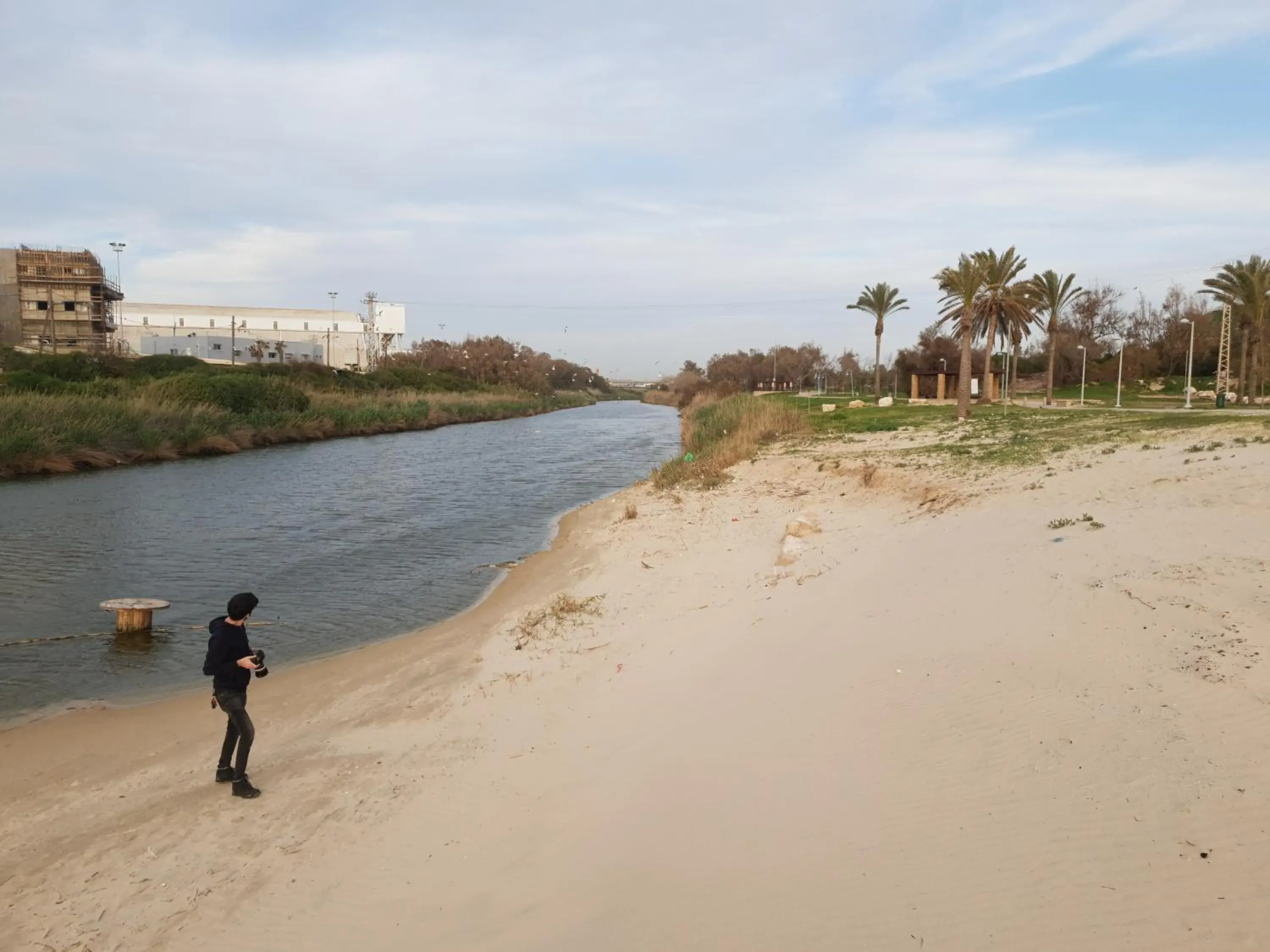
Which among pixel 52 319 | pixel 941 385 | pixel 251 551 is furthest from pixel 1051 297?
pixel 52 319

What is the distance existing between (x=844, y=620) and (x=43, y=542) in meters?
17.9

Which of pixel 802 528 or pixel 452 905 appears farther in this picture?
pixel 802 528

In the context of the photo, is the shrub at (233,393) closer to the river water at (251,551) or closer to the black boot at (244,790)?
the river water at (251,551)

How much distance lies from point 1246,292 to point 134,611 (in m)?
45.7

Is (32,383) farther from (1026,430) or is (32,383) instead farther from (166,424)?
(1026,430)

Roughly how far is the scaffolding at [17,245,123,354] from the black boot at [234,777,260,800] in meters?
A: 79.0

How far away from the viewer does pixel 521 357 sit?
403 feet

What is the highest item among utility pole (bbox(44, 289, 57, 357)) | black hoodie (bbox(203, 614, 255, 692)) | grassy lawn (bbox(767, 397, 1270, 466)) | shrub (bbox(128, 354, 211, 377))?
utility pole (bbox(44, 289, 57, 357))

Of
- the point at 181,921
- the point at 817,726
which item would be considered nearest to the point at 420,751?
the point at 181,921

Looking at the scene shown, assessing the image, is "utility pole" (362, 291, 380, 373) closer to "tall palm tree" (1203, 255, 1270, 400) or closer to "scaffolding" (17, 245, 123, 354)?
"scaffolding" (17, 245, 123, 354)

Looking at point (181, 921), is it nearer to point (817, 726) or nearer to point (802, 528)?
point (817, 726)

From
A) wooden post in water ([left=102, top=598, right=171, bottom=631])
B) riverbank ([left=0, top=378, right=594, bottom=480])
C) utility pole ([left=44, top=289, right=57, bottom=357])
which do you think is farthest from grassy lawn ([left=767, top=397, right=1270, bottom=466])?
utility pole ([left=44, top=289, right=57, bottom=357])

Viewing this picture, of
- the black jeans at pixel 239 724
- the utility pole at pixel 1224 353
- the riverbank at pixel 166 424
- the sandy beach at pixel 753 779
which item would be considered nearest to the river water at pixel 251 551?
the riverbank at pixel 166 424

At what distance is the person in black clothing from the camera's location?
6691mm
